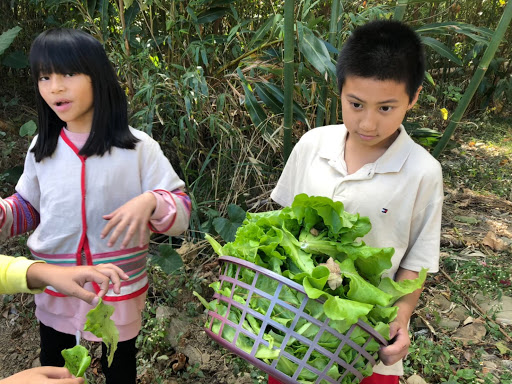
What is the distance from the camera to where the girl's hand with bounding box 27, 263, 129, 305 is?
1.08 meters

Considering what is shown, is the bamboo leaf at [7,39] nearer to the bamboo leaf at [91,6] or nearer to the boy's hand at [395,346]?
the bamboo leaf at [91,6]

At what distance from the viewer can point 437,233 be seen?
1.23 metres

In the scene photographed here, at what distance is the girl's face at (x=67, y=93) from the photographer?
1249 mm

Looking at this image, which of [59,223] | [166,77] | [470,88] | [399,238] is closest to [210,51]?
[166,77]

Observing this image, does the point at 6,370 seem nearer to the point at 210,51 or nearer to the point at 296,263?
the point at 296,263

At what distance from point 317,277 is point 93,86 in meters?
0.81

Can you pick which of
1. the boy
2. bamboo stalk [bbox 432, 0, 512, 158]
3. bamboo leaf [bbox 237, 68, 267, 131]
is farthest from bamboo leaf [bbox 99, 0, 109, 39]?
bamboo stalk [bbox 432, 0, 512, 158]

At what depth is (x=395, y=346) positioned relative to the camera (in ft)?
3.38

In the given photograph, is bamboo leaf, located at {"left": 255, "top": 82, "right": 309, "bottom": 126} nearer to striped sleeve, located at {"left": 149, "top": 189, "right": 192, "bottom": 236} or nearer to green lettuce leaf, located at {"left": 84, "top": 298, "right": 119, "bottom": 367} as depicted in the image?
striped sleeve, located at {"left": 149, "top": 189, "right": 192, "bottom": 236}

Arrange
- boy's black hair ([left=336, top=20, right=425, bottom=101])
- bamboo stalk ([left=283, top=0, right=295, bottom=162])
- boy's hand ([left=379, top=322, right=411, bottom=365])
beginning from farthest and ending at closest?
bamboo stalk ([left=283, top=0, right=295, bottom=162]) → boy's black hair ([left=336, top=20, right=425, bottom=101]) → boy's hand ([left=379, top=322, right=411, bottom=365])

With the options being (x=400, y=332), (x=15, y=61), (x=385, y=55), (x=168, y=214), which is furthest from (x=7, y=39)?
(x=400, y=332)

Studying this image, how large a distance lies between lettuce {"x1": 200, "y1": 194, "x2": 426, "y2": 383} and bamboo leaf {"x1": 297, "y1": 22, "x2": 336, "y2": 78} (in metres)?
0.97

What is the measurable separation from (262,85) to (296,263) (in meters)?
1.57

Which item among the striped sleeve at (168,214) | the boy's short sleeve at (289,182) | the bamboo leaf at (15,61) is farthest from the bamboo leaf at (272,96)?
the bamboo leaf at (15,61)
